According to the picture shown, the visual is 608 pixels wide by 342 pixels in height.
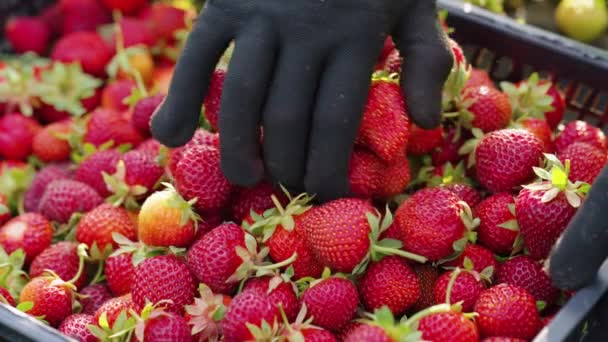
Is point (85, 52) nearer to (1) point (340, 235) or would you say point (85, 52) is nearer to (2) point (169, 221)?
(2) point (169, 221)

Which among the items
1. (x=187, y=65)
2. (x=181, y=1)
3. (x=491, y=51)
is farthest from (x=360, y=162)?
(x=181, y=1)

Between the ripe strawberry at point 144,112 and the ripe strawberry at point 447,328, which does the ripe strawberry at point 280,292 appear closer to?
the ripe strawberry at point 447,328

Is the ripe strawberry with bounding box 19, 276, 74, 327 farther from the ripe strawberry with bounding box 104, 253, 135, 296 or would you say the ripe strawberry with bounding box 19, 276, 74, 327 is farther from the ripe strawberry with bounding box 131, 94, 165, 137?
the ripe strawberry with bounding box 131, 94, 165, 137

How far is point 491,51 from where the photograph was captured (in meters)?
1.36

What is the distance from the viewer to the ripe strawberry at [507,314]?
872 mm

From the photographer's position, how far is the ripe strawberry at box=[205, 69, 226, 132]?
1002mm

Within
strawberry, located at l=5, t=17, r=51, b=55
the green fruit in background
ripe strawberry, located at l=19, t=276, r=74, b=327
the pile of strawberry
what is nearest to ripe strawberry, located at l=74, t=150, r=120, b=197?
the pile of strawberry

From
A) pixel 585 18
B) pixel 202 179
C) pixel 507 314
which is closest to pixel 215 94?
pixel 202 179

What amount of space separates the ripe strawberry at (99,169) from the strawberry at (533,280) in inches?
26.7

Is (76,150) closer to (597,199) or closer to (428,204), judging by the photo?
(428,204)

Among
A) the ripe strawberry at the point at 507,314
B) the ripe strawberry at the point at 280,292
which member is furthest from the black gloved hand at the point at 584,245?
the ripe strawberry at the point at 280,292

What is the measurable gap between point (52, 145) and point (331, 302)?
0.82m

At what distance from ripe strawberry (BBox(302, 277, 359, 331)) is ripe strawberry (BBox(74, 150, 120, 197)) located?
497 millimetres

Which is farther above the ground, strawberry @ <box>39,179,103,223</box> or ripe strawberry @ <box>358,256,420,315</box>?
ripe strawberry @ <box>358,256,420,315</box>
